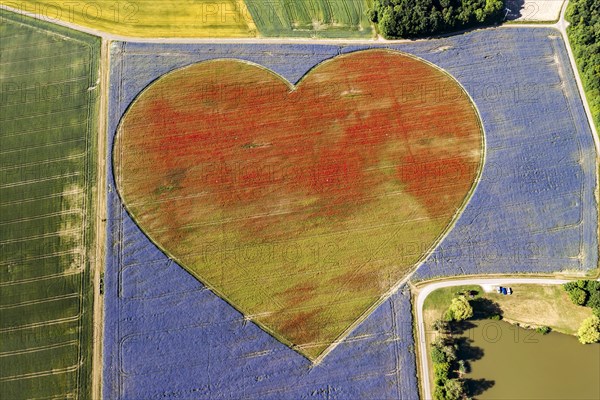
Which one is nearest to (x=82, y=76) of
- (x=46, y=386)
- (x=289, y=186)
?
(x=289, y=186)

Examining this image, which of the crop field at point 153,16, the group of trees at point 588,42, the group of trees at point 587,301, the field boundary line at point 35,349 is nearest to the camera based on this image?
the group of trees at point 587,301

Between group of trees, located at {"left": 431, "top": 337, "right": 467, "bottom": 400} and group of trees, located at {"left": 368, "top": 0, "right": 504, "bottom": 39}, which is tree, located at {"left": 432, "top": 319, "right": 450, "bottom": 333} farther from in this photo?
group of trees, located at {"left": 368, "top": 0, "right": 504, "bottom": 39}

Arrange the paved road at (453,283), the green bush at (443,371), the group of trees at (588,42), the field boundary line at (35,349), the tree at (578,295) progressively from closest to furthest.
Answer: the green bush at (443,371) < the field boundary line at (35,349) < the tree at (578,295) < the paved road at (453,283) < the group of trees at (588,42)

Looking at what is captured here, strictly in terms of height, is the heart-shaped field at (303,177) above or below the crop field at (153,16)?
below

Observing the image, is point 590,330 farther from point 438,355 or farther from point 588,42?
→ point 588,42

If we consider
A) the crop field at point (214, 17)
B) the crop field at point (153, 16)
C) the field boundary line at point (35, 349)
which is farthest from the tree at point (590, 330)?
the field boundary line at point (35, 349)

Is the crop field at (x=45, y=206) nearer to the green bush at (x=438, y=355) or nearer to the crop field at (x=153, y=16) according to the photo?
the crop field at (x=153, y=16)

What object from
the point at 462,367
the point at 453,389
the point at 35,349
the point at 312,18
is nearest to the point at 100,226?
the point at 35,349
